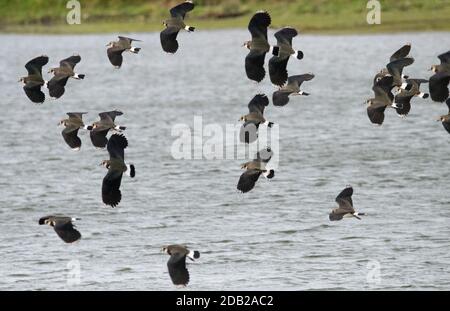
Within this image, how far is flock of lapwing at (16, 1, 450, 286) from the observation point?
19141mm

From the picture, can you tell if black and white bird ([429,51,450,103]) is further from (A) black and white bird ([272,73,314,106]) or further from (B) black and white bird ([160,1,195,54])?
(B) black and white bird ([160,1,195,54])

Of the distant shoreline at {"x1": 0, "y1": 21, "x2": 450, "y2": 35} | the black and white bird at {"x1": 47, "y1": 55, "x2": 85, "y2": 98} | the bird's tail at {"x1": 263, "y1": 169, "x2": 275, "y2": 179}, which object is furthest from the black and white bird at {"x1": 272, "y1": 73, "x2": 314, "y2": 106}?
the distant shoreline at {"x1": 0, "y1": 21, "x2": 450, "y2": 35}

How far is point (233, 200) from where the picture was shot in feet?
90.3

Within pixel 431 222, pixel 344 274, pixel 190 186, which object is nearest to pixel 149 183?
pixel 190 186

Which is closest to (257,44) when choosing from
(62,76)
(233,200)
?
(62,76)

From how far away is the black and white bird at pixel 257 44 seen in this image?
19125mm

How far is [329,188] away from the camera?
2883cm

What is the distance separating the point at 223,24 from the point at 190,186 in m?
42.1

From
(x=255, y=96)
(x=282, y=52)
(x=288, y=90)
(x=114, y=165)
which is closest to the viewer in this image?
(x=114, y=165)

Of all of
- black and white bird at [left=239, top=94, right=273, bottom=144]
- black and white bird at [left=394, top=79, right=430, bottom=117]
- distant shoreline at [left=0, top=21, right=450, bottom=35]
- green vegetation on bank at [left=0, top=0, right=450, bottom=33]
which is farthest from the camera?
green vegetation on bank at [left=0, top=0, right=450, bottom=33]

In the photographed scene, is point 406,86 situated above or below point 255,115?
above

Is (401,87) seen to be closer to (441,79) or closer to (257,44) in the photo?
(441,79)

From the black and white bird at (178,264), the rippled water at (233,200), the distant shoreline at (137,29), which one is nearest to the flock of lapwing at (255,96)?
the black and white bird at (178,264)

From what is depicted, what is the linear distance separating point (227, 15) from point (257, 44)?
51.8 m
